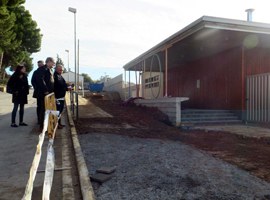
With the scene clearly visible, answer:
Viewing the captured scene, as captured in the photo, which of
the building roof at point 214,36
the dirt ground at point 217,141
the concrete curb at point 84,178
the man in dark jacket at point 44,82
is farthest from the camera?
the building roof at point 214,36

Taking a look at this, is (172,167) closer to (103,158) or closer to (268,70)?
(103,158)

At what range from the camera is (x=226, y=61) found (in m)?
12.9

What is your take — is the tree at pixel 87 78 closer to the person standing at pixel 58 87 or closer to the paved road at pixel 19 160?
the person standing at pixel 58 87

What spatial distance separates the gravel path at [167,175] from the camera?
11.3 ft

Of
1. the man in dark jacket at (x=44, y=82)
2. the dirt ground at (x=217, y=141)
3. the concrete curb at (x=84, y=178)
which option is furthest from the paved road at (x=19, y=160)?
the dirt ground at (x=217, y=141)

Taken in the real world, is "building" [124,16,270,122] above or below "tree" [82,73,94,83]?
below

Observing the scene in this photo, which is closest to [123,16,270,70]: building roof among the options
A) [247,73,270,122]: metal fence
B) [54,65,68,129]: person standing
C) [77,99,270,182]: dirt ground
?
[247,73,270,122]: metal fence

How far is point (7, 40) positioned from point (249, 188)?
26886 mm

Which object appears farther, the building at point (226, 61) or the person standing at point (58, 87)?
the building at point (226, 61)

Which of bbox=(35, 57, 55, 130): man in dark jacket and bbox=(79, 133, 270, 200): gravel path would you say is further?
bbox=(35, 57, 55, 130): man in dark jacket

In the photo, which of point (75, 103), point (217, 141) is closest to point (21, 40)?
point (75, 103)

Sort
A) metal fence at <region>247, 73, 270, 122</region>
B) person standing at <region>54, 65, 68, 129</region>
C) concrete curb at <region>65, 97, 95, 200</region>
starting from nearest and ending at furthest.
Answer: concrete curb at <region>65, 97, 95, 200</region>, person standing at <region>54, 65, 68, 129</region>, metal fence at <region>247, 73, 270, 122</region>

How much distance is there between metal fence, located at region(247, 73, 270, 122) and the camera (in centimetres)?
1072

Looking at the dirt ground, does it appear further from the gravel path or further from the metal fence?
the metal fence
